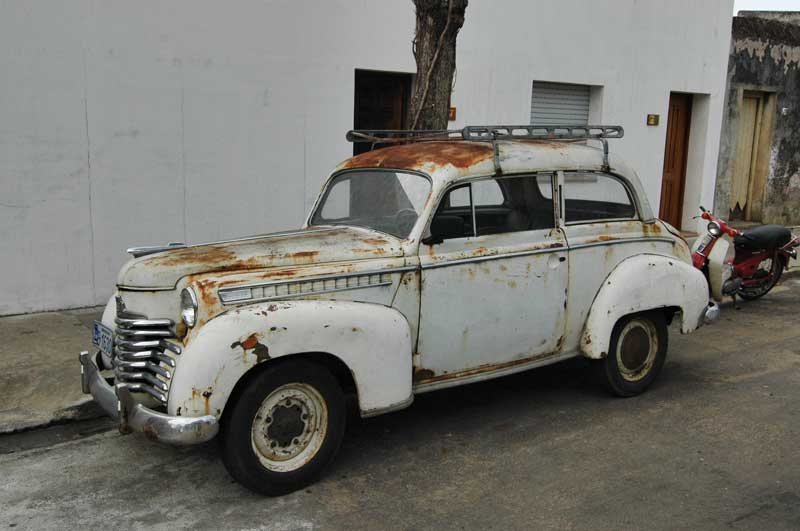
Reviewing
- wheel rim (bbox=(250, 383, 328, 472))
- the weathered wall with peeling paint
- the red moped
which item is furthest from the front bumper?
the weathered wall with peeling paint

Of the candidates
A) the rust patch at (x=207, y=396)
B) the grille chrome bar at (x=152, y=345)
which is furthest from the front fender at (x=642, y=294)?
the grille chrome bar at (x=152, y=345)

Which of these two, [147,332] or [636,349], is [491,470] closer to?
[636,349]

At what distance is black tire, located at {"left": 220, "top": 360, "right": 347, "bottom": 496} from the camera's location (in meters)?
4.07

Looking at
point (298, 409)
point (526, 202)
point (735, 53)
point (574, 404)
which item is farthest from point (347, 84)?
point (735, 53)

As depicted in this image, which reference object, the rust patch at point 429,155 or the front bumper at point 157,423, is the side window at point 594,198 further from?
the front bumper at point 157,423

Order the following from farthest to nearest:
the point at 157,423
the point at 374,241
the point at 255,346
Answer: the point at 374,241 → the point at 255,346 → the point at 157,423

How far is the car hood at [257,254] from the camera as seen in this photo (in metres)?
4.23

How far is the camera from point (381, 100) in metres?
9.90

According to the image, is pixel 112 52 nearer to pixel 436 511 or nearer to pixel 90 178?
pixel 90 178

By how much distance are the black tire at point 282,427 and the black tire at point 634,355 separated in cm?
230

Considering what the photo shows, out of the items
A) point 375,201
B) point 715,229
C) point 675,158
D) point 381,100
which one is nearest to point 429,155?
point 375,201

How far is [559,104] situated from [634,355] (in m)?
6.55

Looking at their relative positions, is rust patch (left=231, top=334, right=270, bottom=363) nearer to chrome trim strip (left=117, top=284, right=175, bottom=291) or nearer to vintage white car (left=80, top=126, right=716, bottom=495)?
vintage white car (left=80, top=126, right=716, bottom=495)

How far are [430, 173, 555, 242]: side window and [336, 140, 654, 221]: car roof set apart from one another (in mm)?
84
